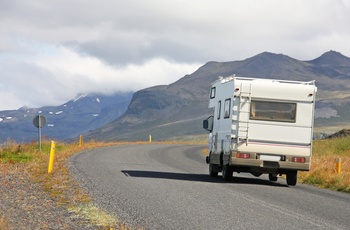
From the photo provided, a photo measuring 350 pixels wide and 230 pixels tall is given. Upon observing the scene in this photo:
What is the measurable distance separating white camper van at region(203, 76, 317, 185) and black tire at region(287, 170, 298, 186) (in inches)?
24.5

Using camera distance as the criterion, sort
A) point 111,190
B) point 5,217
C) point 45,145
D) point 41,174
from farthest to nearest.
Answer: point 45,145 → point 41,174 → point 111,190 → point 5,217

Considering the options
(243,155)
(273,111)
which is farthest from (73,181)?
(273,111)

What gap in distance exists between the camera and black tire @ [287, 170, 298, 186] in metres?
18.1

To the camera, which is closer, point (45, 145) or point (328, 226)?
point (328, 226)

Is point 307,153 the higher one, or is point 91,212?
point 307,153

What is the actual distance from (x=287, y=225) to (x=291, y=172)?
838 centimetres

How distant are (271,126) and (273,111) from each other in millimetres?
458

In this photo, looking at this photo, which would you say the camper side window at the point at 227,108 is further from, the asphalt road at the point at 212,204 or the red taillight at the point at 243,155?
the asphalt road at the point at 212,204

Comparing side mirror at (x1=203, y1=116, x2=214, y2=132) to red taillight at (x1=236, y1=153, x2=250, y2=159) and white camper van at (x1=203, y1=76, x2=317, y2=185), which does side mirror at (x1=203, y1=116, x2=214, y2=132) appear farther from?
red taillight at (x1=236, y1=153, x2=250, y2=159)

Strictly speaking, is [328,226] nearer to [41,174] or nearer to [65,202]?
[65,202]

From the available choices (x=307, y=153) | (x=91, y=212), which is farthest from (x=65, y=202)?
(x=307, y=153)

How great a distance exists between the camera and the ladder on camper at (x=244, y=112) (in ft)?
56.9

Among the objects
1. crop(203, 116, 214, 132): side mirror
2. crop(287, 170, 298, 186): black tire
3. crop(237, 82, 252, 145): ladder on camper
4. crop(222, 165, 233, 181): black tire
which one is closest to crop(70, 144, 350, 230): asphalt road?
crop(222, 165, 233, 181): black tire

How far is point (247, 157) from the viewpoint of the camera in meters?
17.3
